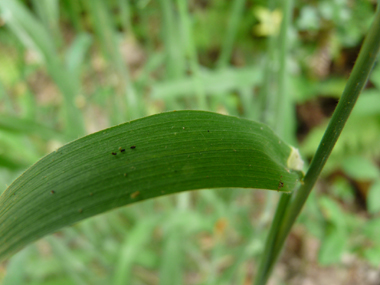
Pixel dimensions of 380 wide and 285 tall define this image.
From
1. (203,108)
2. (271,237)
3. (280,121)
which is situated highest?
(203,108)

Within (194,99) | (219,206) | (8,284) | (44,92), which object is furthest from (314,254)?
(44,92)

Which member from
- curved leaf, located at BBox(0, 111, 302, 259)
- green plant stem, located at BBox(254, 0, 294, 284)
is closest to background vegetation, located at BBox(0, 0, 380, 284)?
green plant stem, located at BBox(254, 0, 294, 284)

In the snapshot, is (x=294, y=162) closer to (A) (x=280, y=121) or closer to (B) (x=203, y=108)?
(A) (x=280, y=121)

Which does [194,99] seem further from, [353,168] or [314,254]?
[314,254]

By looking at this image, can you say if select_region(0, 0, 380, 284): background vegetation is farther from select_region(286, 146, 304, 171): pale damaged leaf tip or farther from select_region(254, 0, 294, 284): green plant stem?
select_region(286, 146, 304, 171): pale damaged leaf tip

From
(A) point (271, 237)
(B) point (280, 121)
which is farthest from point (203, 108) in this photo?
(A) point (271, 237)
